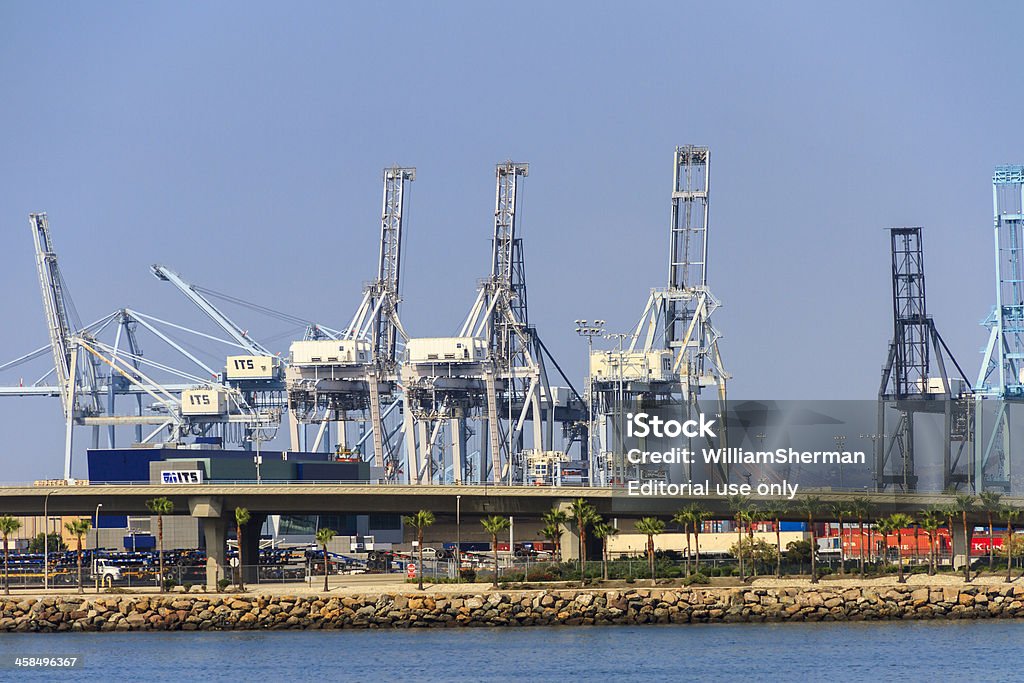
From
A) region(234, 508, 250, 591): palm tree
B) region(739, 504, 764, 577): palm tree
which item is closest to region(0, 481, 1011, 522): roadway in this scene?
region(234, 508, 250, 591): palm tree

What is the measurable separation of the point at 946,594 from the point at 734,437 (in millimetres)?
55330

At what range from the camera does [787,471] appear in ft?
423

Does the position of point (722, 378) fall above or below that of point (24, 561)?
above

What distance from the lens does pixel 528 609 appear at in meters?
103

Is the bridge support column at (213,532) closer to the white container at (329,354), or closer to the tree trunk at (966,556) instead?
the tree trunk at (966,556)

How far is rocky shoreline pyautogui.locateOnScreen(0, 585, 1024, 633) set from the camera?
101875 mm

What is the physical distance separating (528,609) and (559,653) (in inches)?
569

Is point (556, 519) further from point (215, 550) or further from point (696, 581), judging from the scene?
point (215, 550)

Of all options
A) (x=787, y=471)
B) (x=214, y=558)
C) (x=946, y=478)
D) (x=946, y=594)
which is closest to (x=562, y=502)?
(x=787, y=471)

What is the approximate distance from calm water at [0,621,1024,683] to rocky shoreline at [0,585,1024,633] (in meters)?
1.89

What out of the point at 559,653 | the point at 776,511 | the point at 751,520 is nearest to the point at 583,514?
the point at 751,520

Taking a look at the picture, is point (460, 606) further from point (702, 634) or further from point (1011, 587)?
point (1011, 587)

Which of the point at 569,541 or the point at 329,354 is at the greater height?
the point at 329,354

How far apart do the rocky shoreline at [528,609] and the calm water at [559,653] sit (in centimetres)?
189
